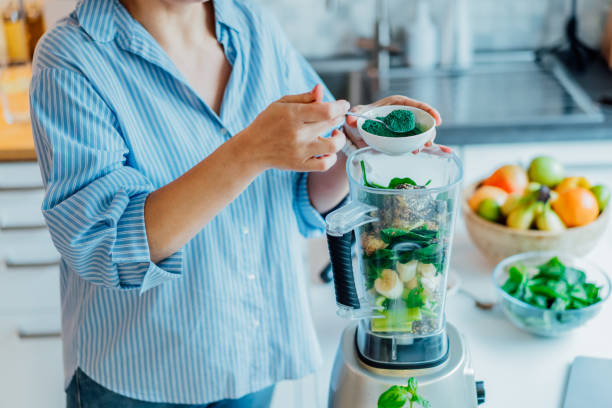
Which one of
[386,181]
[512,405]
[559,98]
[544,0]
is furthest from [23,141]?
[544,0]

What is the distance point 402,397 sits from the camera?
0.82 meters

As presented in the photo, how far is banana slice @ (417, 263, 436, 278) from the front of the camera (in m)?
0.83

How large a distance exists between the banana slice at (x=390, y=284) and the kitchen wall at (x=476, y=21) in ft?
5.71

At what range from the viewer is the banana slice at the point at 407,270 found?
2.72 feet

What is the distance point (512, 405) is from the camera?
1.00 metres

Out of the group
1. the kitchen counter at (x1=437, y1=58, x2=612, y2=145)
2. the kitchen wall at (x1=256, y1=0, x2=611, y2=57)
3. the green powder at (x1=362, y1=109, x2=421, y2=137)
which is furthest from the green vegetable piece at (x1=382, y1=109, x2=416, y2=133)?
the kitchen wall at (x1=256, y1=0, x2=611, y2=57)

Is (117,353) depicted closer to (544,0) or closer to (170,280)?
(170,280)

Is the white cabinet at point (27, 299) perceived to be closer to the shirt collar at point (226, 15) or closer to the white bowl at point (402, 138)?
the shirt collar at point (226, 15)

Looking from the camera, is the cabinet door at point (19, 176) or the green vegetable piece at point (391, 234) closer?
the green vegetable piece at point (391, 234)

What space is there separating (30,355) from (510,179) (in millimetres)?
1414

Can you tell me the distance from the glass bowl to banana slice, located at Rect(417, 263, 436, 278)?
0.34 m

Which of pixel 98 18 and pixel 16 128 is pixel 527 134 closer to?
pixel 98 18

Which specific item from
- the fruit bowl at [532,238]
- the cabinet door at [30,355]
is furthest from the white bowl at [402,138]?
the cabinet door at [30,355]

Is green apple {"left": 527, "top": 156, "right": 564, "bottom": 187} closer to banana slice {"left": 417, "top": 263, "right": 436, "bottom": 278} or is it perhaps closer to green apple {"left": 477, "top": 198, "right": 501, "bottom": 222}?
green apple {"left": 477, "top": 198, "right": 501, "bottom": 222}
